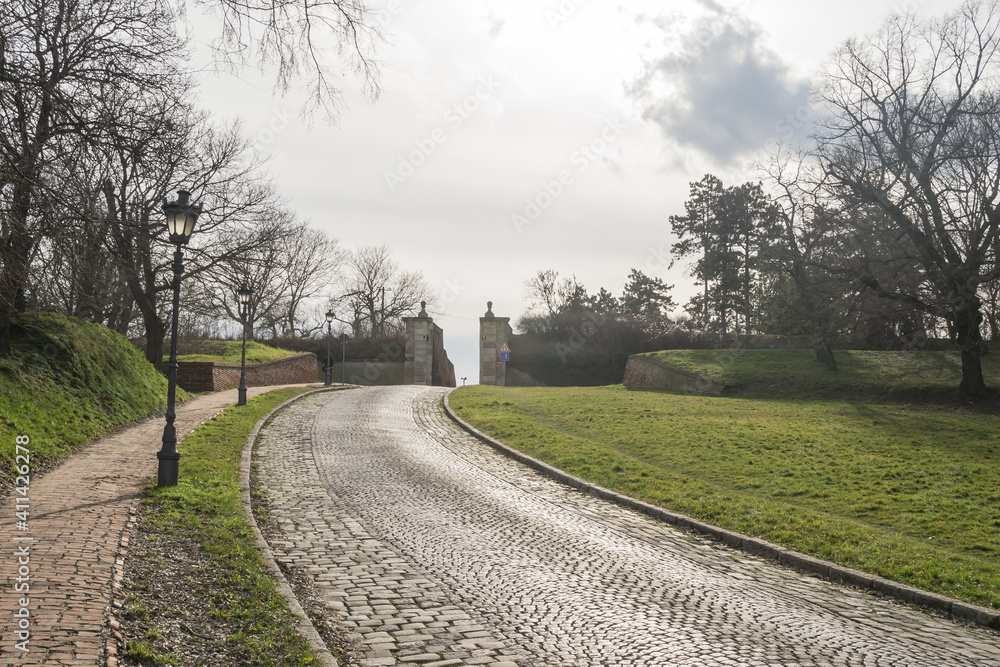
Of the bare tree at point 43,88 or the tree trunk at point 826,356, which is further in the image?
the tree trunk at point 826,356

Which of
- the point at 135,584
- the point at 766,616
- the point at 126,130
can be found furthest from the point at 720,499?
the point at 126,130

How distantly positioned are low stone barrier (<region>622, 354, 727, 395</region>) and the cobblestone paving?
66.0 ft

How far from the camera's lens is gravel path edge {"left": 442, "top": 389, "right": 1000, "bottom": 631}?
6395 mm

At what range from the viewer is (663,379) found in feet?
111

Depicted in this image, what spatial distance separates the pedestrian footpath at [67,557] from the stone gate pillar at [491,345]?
3285 centimetres

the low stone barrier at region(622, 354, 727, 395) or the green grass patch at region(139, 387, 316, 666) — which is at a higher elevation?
the low stone barrier at region(622, 354, 727, 395)

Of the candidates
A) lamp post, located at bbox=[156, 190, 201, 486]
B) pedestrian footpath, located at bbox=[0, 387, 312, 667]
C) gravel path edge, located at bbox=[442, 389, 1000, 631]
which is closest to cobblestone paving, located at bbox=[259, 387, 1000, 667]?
gravel path edge, located at bbox=[442, 389, 1000, 631]

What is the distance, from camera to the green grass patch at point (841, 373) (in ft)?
82.5

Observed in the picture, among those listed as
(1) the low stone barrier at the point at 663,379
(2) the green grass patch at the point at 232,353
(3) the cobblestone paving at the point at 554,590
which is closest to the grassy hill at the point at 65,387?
(3) the cobblestone paving at the point at 554,590

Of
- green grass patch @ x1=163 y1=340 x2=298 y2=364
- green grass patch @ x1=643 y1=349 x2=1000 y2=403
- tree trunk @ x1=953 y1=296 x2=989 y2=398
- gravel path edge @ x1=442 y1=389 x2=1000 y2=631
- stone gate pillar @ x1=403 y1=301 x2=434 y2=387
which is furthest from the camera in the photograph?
stone gate pillar @ x1=403 y1=301 x2=434 y2=387

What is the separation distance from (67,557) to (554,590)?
418cm

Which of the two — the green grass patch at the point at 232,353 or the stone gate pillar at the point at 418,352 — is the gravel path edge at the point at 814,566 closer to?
the green grass patch at the point at 232,353

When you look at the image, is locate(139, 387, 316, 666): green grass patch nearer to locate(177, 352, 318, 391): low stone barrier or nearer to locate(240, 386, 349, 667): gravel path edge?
locate(240, 386, 349, 667): gravel path edge

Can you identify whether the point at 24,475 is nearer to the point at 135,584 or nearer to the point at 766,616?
the point at 135,584
